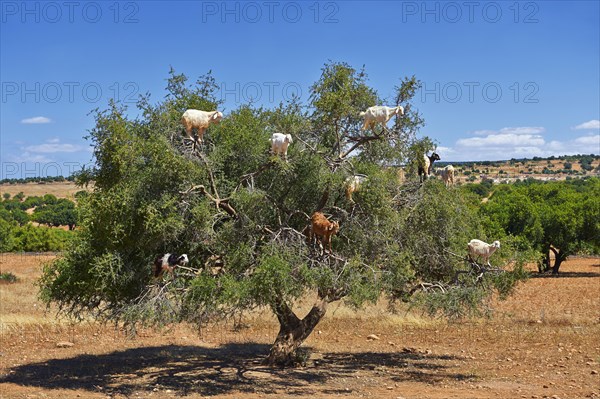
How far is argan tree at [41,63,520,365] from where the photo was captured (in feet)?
45.3

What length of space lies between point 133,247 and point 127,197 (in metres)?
1.41

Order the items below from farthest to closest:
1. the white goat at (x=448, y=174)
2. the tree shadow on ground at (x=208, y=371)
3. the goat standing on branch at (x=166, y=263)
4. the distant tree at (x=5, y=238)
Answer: the distant tree at (x=5, y=238) → the white goat at (x=448, y=174) → the tree shadow on ground at (x=208, y=371) → the goat standing on branch at (x=166, y=263)

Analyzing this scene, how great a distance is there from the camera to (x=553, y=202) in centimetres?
4741

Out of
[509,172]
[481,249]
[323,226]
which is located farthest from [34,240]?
[509,172]

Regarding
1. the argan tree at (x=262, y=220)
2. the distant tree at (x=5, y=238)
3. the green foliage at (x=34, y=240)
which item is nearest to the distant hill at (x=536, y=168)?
the green foliage at (x=34, y=240)

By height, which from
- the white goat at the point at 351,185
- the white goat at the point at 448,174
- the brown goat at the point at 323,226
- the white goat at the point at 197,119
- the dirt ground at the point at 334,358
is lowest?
the dirt ground at the point at 334,358

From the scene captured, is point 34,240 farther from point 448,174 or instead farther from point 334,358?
point 448,174

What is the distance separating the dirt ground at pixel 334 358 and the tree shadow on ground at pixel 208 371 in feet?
0.10

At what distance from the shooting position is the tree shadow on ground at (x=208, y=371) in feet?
48.4

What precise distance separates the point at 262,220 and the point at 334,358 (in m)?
5.95

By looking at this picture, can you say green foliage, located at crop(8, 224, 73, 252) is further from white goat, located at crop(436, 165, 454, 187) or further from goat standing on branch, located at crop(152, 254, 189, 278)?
white goat, located at crop(436, 165, 454, 187)

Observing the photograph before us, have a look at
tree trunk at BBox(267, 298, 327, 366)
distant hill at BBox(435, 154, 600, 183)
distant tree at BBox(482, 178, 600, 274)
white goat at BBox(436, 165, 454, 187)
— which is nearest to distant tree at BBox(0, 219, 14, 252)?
distant tree at BBox(482, 178, 600, 274)

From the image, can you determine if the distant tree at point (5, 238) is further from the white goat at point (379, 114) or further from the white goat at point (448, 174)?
the white goat at point (379, 114)

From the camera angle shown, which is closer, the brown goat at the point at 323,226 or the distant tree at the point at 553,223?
the brown goat at the point at 323,226
